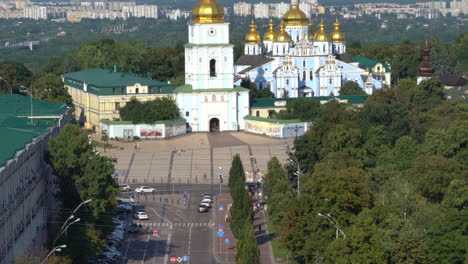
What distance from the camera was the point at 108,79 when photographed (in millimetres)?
84125

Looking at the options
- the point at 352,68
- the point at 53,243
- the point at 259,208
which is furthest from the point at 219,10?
the point at 53,243

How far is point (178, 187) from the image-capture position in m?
62.2

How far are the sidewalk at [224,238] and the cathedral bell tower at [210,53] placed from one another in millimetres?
21914

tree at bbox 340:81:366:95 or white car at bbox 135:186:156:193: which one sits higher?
tree at bbox 340:81:366:95

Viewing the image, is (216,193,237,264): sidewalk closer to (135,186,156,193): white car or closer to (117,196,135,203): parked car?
(135,186,156,193): white car

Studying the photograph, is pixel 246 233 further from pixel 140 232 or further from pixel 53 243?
pixel 140 232

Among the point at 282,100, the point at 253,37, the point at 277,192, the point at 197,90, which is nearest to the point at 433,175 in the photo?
the point at 277,192

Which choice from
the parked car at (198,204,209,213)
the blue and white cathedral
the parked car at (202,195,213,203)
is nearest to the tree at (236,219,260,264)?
the parked car at (198,204,209,213)

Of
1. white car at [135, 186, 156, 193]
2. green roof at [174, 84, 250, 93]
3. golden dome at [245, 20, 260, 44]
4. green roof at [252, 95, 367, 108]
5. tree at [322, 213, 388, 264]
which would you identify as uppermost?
golden dome at [245, 20, 260, 44]

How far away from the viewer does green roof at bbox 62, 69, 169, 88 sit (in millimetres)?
81500

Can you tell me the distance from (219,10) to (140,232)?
31344mm

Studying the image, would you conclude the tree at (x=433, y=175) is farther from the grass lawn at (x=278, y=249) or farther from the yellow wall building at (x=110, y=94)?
the yellow wall building at (x=110, y=94)

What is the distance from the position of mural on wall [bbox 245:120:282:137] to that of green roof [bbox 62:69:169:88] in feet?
20.5

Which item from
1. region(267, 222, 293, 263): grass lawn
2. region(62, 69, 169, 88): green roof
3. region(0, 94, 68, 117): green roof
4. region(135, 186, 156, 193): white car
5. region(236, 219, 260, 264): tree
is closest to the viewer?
region(236, 219, 260, 264): tree
